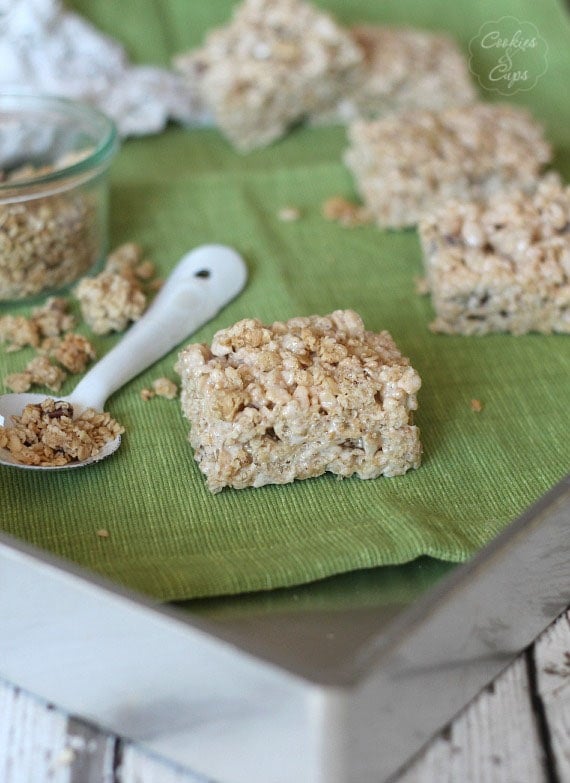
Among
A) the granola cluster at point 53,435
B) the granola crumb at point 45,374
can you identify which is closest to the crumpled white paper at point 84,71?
the granola crumb at point 45,374

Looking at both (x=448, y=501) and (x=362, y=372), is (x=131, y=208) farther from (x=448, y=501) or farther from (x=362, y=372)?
(x=448, y=501)

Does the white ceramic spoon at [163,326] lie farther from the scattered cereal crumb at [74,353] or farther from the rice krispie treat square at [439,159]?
the rice krispie treat square at [439,159]

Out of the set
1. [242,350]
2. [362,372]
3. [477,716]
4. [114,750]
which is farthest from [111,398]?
[477,716]

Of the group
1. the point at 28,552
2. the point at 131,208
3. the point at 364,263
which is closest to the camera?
the point at 28,552

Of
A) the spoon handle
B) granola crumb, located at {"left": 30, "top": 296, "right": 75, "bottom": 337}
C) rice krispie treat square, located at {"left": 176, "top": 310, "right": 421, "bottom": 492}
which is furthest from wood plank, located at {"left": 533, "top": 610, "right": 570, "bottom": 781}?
granola crumb, located at {"left": 30, "top": 296, "right": 75, "bottom": 337}

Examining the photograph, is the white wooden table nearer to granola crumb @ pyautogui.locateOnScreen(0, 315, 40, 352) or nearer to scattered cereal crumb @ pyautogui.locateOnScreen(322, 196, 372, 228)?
granola crumb @ pyautogui.locateOnScreen(0, 315, 40, 352)

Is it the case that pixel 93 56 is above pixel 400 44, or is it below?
below
